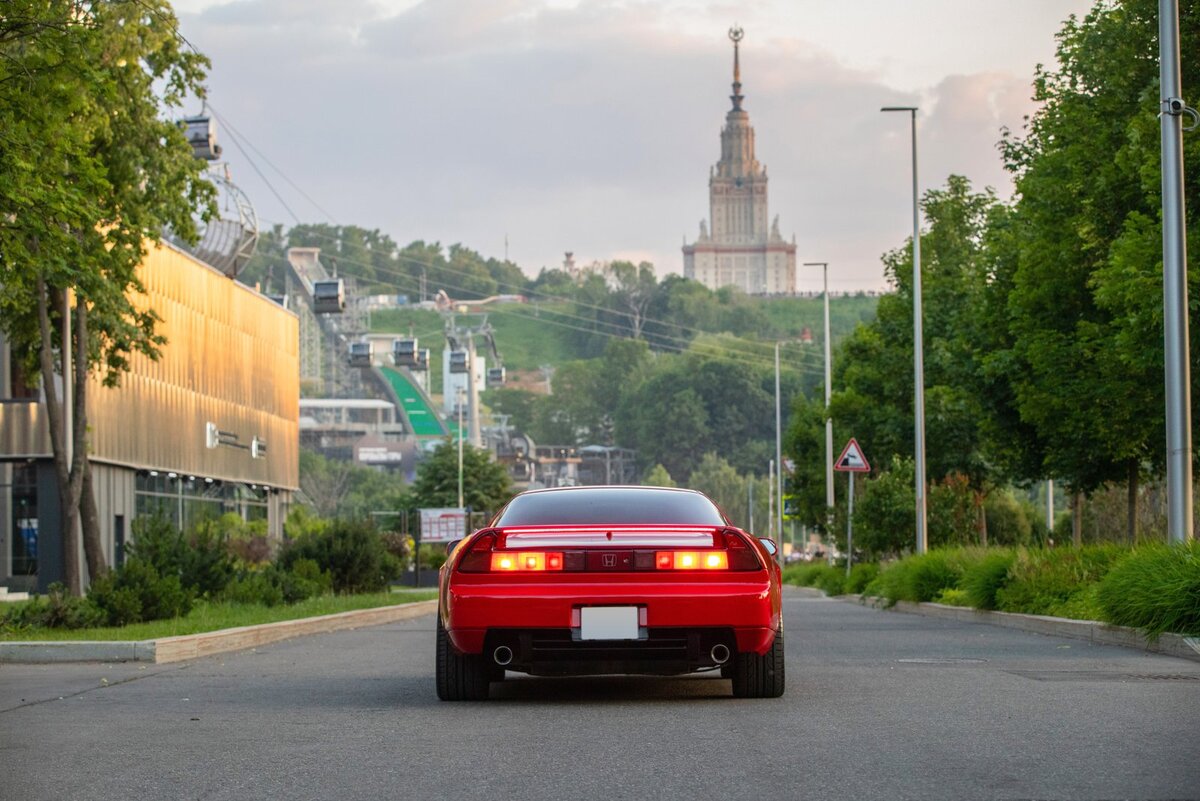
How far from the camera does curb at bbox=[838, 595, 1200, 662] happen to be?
50.3ft

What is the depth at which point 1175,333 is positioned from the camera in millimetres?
18328

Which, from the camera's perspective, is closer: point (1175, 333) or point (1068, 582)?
point (1175, 333)

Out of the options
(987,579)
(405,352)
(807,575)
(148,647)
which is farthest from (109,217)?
(405,352)

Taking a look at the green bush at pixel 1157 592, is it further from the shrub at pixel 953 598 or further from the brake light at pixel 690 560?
the shrub at pixel 953 598

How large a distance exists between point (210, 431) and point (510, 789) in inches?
2162

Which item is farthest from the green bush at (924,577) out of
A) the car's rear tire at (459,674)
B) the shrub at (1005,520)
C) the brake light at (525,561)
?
the shrub at (1005,520)

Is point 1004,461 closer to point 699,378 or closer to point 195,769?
point 195,769

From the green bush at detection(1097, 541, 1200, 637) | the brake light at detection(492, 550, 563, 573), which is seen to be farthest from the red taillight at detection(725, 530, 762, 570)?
the green bush at detection(1097, 541, 1200, 637)

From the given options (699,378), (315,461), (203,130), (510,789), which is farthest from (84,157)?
(699,378)

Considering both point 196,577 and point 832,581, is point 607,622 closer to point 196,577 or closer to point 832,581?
point 196,577

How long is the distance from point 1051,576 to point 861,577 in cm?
1920

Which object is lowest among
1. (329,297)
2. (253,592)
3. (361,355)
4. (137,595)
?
(253,592)

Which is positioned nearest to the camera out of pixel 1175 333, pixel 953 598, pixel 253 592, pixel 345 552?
pixel 1175 333

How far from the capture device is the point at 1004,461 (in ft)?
116
